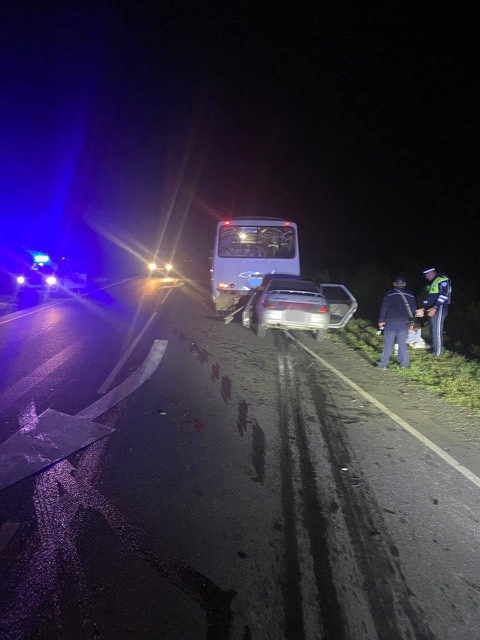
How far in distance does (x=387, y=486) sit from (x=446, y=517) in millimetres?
562

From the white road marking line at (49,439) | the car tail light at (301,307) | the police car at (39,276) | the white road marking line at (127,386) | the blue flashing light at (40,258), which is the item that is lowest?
the white road marking line at (49,439)

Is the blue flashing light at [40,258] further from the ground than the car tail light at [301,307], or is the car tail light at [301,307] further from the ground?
the blue flashing light at [40,258]

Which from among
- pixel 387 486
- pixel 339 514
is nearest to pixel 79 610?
pixel 339 514

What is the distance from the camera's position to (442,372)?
25.8 feet

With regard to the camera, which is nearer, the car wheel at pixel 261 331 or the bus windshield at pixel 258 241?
the car wheel at pixel 261 331

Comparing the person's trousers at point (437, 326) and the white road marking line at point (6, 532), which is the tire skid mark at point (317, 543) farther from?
the person's trousers at point (437, 326)

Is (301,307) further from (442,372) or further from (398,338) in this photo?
(442,372)

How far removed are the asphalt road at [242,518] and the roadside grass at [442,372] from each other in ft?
2.14

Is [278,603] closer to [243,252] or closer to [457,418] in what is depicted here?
[457,418]

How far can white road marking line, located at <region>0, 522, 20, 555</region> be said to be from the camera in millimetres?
3027

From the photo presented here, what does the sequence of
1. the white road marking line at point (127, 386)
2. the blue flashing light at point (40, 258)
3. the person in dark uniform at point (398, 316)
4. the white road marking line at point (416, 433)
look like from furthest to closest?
the blue flashing light at point (40, 258) < the person in dark uniform at point (398, 316) < the white road marking line at point (127, 386) < the white road marking line at point (416, 433)

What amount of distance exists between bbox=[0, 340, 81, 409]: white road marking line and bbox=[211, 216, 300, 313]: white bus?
5451 mm

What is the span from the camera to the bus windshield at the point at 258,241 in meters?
13.3

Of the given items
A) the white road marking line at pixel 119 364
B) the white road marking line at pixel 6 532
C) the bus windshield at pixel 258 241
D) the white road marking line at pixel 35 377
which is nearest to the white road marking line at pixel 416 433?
the white road marking line at pixel 119 364
